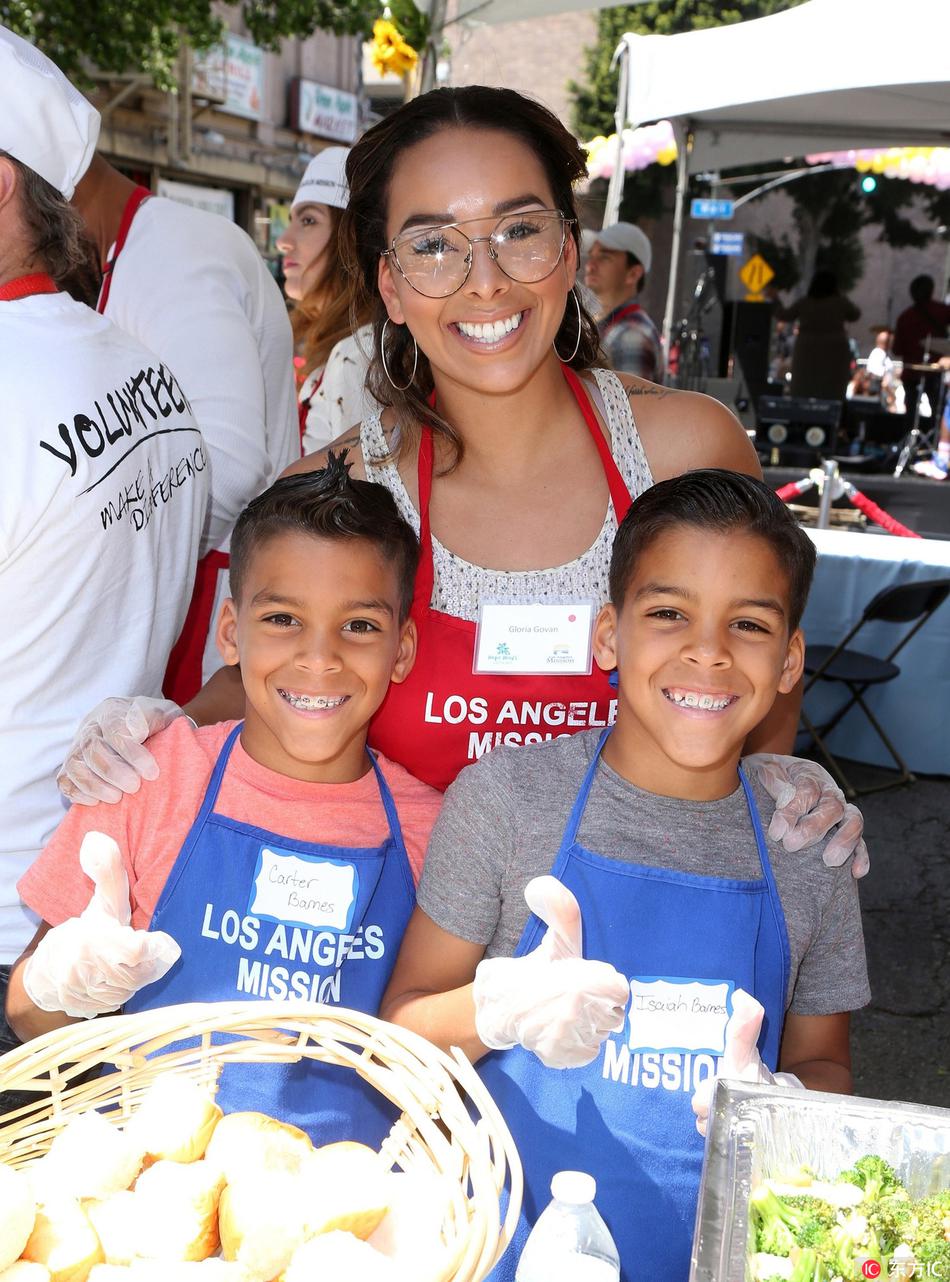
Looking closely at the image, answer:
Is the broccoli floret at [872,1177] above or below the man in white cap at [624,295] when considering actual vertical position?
below

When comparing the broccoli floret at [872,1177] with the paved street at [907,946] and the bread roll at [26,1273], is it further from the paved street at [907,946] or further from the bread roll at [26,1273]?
the paved street at [907,946]

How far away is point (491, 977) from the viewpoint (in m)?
1.17

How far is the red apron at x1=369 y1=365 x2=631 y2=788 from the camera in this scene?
5.81 feet

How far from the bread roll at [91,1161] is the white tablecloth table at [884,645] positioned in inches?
170

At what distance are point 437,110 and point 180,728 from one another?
3.33ft

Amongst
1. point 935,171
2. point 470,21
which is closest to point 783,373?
point 935,171

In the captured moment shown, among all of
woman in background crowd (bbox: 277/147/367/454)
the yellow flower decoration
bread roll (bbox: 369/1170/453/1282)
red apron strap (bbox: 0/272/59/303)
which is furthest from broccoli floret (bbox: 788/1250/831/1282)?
the yellow flower decoration

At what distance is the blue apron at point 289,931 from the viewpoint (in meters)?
1.49

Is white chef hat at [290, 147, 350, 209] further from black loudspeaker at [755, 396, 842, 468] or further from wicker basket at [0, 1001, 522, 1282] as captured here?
black loudspeaker at [755, 396, 842, 468]

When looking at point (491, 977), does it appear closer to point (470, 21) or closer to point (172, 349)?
point (172, 349)

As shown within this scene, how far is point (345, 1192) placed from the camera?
3.20 ft

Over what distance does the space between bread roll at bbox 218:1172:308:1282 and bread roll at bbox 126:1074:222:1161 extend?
0.27ft

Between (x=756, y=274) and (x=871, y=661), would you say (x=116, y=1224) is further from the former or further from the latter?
(x=756, y=274)

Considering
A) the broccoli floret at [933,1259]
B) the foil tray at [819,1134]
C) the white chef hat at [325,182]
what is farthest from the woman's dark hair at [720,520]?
the white chef hat at [325,182]
